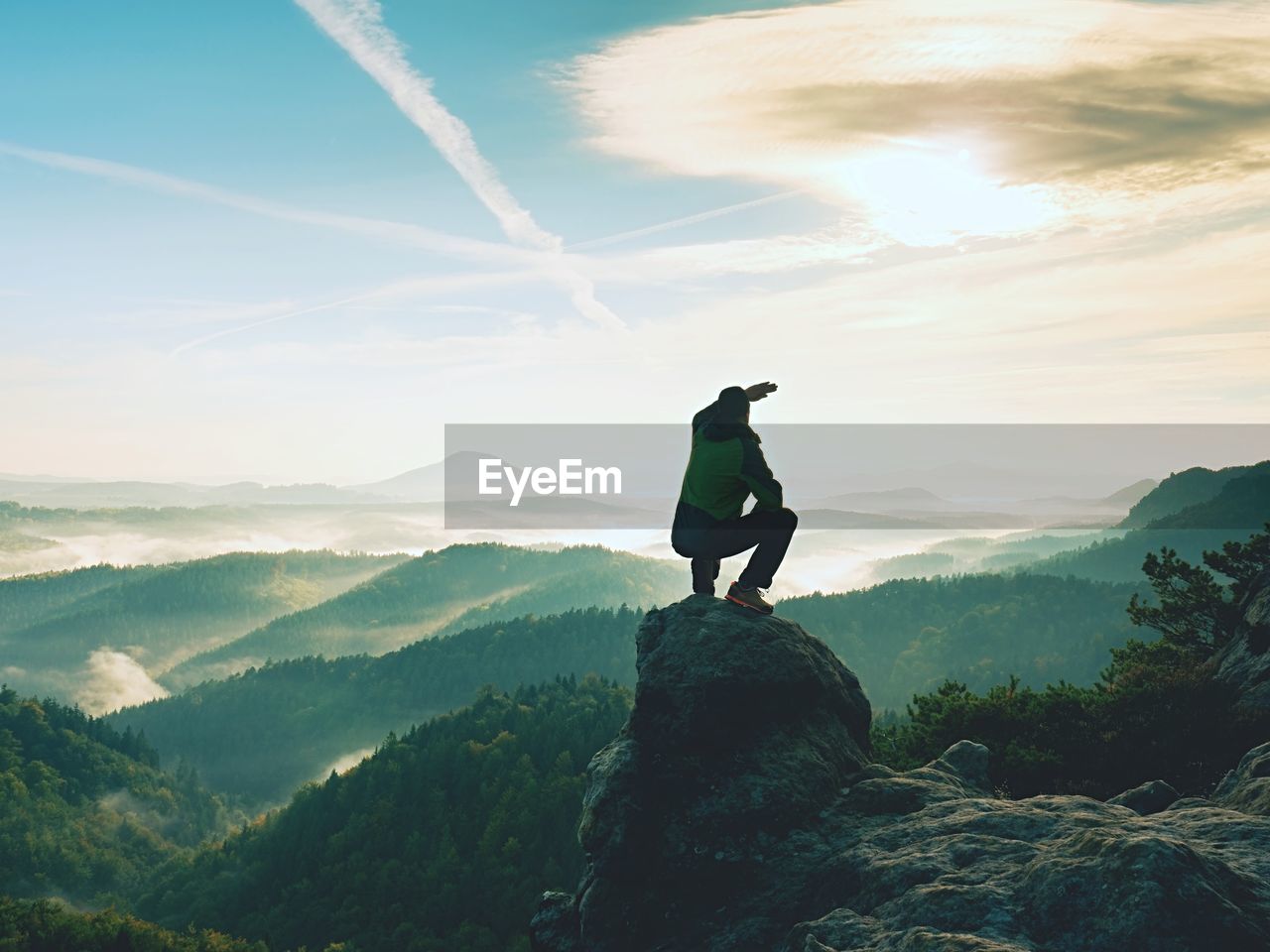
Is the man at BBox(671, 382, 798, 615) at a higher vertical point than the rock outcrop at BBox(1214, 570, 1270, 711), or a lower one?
higher

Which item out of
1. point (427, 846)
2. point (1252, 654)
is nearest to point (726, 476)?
point (1252, 654)

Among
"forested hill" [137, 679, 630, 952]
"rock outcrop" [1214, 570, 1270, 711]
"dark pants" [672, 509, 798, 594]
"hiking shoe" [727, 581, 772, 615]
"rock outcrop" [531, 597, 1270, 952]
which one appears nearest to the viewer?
"rock outcrop" [531, 597, 1270, 952]

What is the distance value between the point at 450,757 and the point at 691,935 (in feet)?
573

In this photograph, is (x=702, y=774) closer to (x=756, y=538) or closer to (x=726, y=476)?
(x=756, y=538)

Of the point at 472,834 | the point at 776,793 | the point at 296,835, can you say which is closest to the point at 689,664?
the point at 776,793

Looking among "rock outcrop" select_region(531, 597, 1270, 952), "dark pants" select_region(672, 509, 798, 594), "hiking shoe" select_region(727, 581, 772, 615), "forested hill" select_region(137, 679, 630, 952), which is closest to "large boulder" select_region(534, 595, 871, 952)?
"rock outcrop" select_region(531, 597, 1270, 952)

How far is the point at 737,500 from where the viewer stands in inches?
589

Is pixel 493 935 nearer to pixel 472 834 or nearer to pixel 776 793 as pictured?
pixel 472 834

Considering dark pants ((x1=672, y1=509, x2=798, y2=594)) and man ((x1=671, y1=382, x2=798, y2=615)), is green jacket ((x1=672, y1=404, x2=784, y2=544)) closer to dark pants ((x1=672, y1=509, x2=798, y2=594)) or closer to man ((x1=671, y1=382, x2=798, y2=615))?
man ((x1=671, y1=382, x2=798, y2=615))

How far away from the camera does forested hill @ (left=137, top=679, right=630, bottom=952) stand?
145000 millimetres

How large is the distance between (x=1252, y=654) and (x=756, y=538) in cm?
1561

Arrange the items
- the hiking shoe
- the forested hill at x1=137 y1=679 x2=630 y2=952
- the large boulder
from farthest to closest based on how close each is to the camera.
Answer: the forested hill at x1=137 y1=679 x2=630 y2=952 → the hiking shoe → the large boulder

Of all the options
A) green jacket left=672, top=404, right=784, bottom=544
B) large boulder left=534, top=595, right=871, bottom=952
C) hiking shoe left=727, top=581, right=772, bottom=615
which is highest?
green jacket left=672, top=404, right=784, bottom=544

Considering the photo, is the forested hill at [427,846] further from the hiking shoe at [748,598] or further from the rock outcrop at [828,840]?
the hiking shoe at [748,598]
